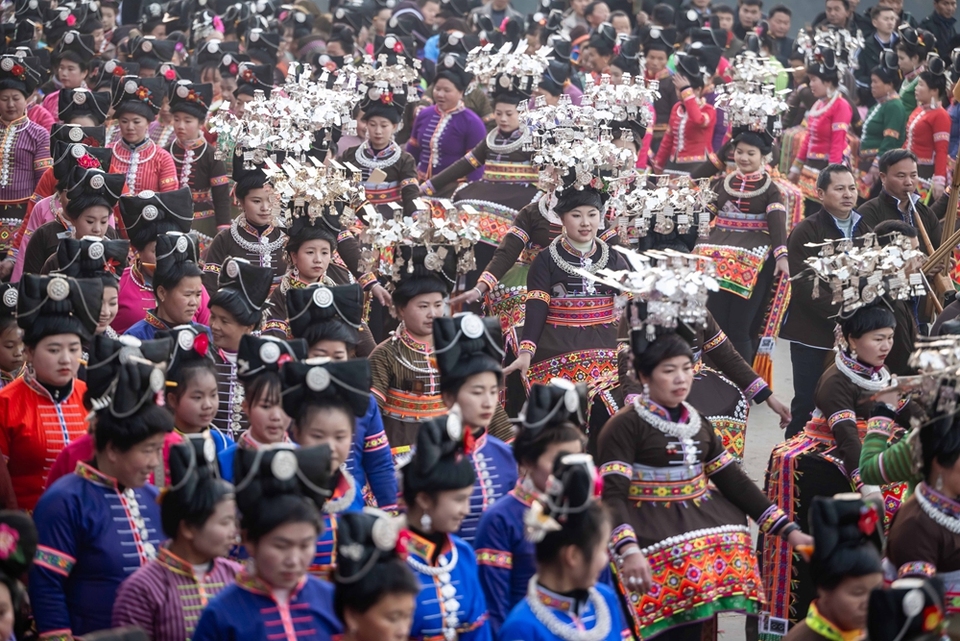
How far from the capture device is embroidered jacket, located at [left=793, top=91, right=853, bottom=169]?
1240cm

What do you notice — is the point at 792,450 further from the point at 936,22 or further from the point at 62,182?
the point at 936,22

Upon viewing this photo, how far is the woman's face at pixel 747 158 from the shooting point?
9242mm

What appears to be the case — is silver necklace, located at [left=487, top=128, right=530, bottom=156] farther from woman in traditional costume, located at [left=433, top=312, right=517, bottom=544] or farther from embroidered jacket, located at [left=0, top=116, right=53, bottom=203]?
woman in traditional costume, located at [left=433, top=312, right=517, bottom=544]

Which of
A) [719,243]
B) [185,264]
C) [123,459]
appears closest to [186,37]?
[719,243]

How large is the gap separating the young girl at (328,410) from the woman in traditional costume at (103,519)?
1.49ft

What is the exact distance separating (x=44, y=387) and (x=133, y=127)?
16.2 ft

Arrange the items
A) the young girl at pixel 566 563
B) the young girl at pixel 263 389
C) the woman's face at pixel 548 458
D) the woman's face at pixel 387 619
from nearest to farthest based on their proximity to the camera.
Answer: the woman's face at pixel 387 619
the young girl at pixel 566 563
the woman's face at pixel 548 458
the young girl at pixel 263 389

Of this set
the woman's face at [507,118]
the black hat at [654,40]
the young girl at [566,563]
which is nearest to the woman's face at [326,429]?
the young girl at [566,563]

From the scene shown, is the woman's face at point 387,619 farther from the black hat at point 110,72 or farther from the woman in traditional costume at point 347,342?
the black hat at point 110,72

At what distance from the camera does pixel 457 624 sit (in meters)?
4.12

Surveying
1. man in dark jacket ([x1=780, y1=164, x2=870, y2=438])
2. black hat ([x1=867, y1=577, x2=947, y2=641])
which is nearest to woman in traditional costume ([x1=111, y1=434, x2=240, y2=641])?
black hat ([x1=867, y1=577, x2=947, y2=641])

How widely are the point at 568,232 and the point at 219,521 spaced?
391cm

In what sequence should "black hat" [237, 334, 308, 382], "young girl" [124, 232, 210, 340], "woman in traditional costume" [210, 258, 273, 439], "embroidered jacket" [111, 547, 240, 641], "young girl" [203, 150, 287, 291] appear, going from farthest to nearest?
"young girl" [203, 150, 287, 291] → "young girl" [124, 232, 210, 340] → "woman in traditional costume" [210, 258, 273, 439] → "black hat" [237, 334, 308, 382] → "embroidered jacket" [111, 547, 240, 641]

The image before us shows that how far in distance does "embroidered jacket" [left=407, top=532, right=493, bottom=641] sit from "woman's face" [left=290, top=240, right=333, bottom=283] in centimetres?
335
